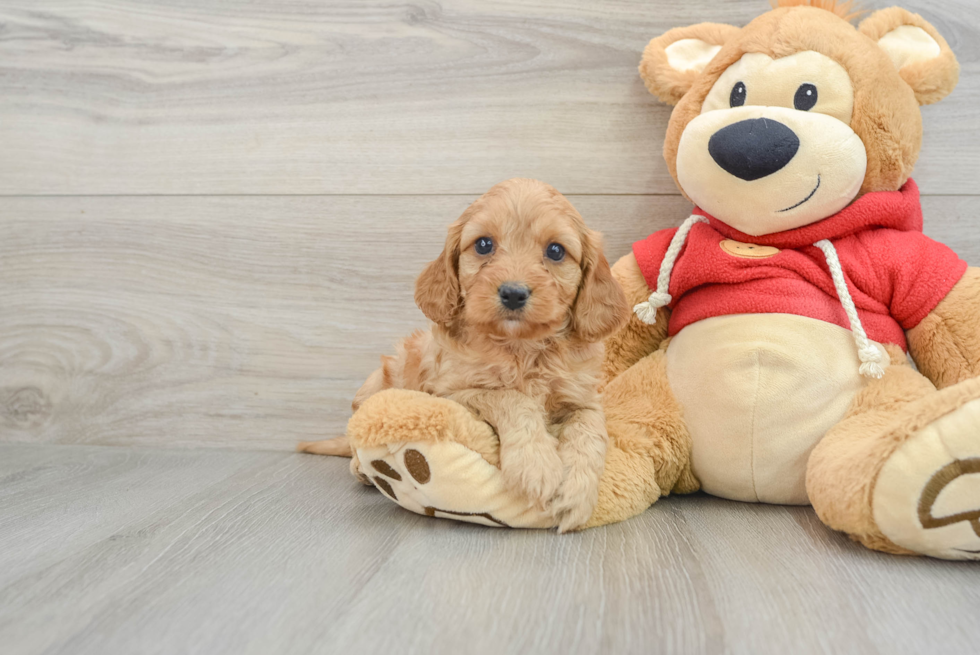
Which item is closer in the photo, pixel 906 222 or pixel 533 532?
pixel 533 532

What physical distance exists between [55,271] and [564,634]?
5.92 ft

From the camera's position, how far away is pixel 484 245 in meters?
1.26

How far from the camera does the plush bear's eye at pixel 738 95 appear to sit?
1336 millimetres

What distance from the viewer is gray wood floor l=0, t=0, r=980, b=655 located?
1.60 meters

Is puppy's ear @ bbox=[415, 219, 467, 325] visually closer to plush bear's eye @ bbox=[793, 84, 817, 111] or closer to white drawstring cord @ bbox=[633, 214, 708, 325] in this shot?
white drawstring cord @ bbox=[633, 214, 708, 325]

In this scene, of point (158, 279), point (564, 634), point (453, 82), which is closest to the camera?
point (564, 634)

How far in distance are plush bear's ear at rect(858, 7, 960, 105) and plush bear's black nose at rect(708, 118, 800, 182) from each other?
13.7 inches

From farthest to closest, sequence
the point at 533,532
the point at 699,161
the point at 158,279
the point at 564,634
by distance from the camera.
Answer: the point at 158,279 → the point at 699,161 → the point at 533,532 → the point at 564,634

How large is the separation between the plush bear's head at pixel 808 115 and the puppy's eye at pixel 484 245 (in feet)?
1.43

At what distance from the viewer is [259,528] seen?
4.20 ft

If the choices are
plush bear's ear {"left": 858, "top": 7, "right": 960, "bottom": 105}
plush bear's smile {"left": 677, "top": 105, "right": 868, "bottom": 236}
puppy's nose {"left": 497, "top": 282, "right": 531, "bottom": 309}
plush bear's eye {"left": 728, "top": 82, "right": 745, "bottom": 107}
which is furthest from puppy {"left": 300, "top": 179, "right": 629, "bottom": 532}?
plush bear's ear {"left": 858, "top": 7, "right": 960, "bottom": 105}

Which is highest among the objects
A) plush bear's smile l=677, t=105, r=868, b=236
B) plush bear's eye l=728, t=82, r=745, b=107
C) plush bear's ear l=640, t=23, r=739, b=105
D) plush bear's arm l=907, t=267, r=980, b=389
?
plush bear's ear l=640, t=23, r=739, b=105

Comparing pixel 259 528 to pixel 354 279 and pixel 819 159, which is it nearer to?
pixel 354 279

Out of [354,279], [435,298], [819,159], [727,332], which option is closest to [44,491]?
[354,279]
